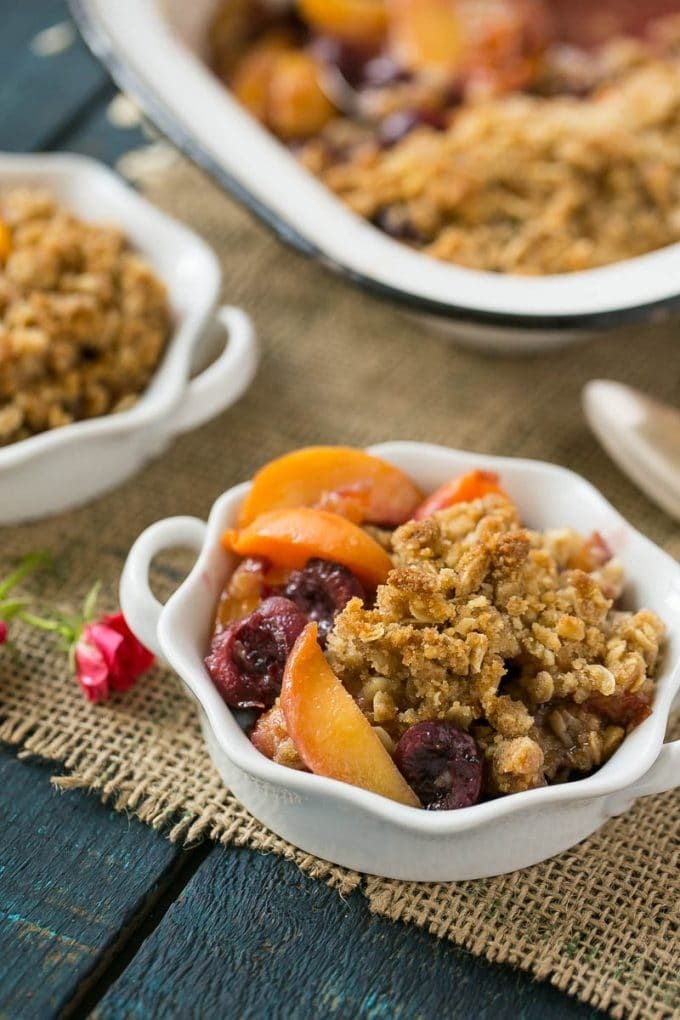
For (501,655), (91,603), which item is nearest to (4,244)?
(91,603)

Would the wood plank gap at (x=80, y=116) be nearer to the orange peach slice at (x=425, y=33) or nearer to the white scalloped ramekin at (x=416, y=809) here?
the orange peach slice at (x=425, y=33)

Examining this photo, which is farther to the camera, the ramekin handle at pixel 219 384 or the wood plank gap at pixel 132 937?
the ramekin handle at pixel 219 384

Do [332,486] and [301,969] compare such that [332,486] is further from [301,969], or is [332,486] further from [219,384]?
[301,969]

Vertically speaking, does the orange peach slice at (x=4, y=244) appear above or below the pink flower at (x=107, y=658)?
above

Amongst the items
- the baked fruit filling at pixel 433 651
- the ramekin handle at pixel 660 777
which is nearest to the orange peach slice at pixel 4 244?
the baked fruit filling at pixel 433 651

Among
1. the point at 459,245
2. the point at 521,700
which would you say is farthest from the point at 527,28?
the point at 521,700

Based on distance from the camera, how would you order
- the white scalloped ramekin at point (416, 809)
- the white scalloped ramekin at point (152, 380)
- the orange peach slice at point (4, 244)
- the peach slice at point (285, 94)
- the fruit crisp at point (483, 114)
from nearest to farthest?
the white scalloped ramekin at point (416, 809) < the white scalloped ramekin at point (152, 380) < the orange peach slice at point (4, 244) < the fruit crisp at point (483, 114) < the peach slice at point (285, 94)

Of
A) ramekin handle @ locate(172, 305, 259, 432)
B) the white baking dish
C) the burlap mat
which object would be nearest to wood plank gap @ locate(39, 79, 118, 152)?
the burlap mat
